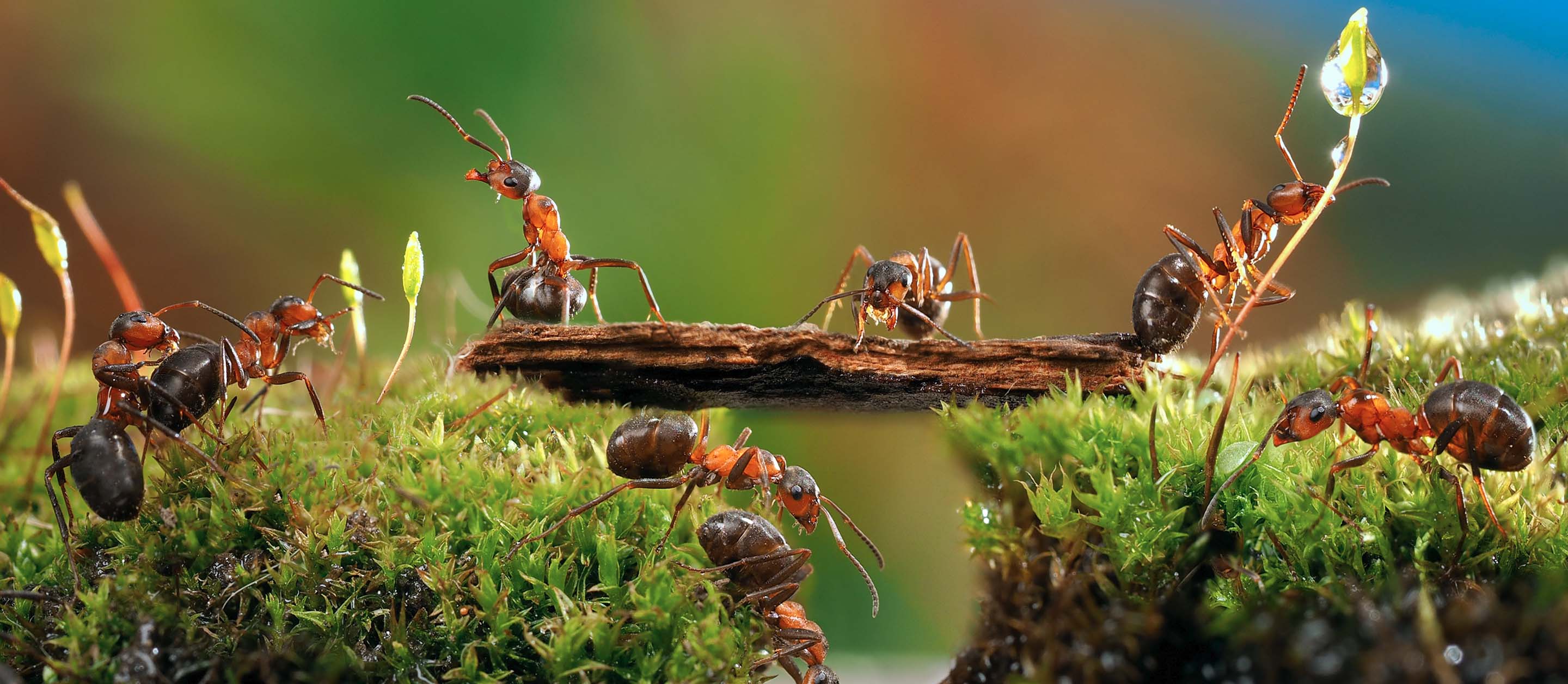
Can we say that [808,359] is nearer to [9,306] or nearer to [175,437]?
[175,437]

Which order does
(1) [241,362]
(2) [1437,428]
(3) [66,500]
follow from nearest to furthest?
(2) [1437,428] → (3) [66,500] → (1) [241,362]

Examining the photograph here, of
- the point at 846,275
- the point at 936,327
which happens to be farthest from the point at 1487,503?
the point at 846,275

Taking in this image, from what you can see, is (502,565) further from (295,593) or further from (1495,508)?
(1495,508)

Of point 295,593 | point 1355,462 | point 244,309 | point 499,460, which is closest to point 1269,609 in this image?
point 1355,462

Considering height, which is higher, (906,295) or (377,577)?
(906,295)

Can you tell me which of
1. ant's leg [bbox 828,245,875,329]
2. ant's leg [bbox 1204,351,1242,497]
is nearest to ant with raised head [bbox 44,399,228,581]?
ant's leg [bbox 828,245,875,329]

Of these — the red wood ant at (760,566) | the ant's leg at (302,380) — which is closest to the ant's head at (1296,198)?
the red wood ant at (760,566)
